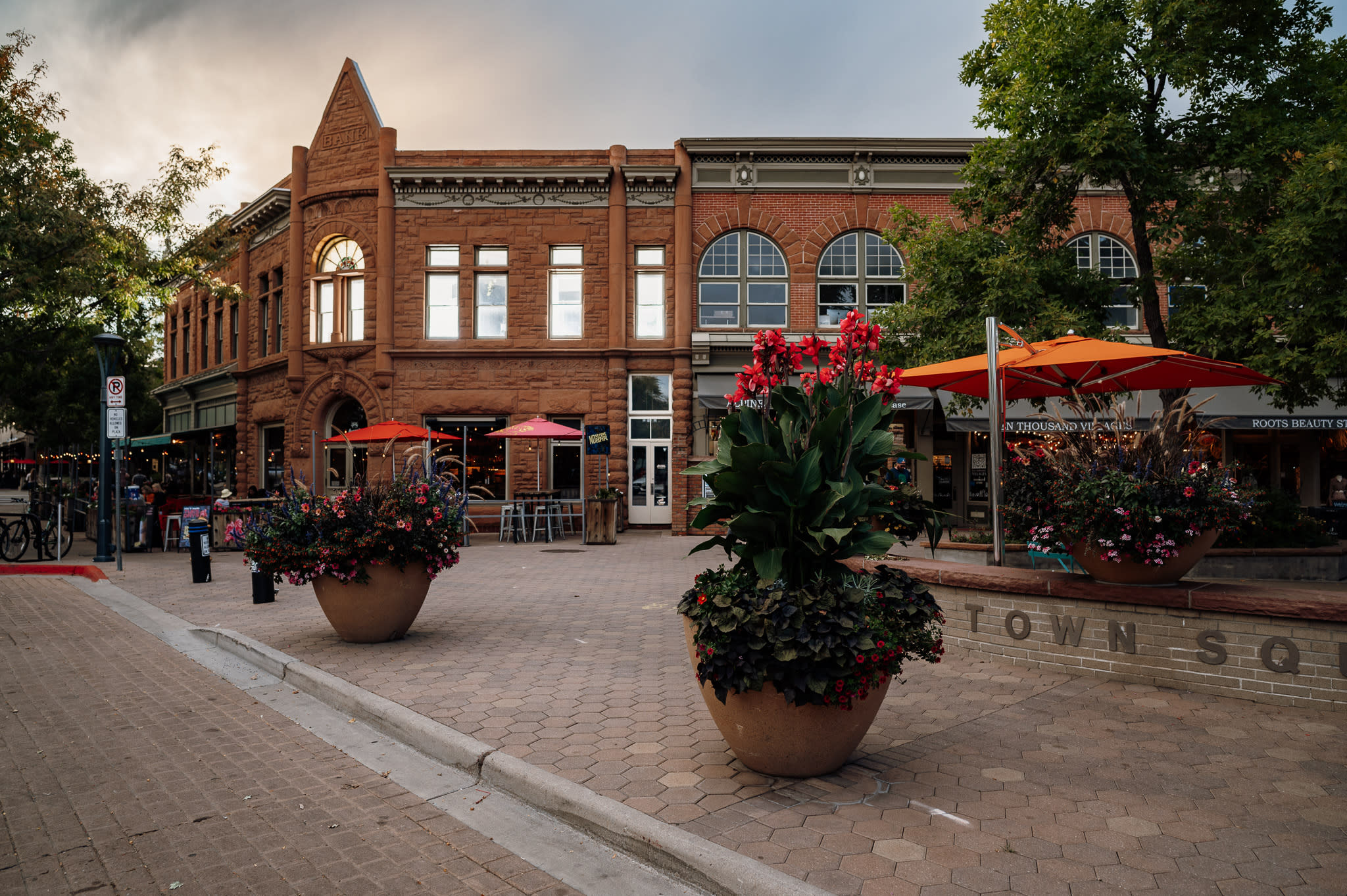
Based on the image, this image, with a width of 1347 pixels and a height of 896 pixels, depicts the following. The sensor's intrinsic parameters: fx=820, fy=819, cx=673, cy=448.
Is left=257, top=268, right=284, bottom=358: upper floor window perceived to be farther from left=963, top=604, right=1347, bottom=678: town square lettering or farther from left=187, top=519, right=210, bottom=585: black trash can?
left=963, top=604, right=1347, bottom=678: town square lettering

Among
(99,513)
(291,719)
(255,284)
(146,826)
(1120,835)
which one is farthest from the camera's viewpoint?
(255,284)

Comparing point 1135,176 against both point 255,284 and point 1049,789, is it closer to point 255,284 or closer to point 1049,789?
point 1049,789

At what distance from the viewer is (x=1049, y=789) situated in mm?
3990

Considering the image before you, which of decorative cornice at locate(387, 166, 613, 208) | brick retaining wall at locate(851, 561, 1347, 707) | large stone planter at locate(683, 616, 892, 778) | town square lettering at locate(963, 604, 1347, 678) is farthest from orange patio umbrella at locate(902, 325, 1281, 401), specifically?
decorative cornice at locate(387, 166, 613, 208)

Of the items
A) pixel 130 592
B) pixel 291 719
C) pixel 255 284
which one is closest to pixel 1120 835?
pixel 291 719

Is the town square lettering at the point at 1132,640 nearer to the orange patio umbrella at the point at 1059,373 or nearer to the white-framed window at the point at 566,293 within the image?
the orange patio umbrella at the point at 1059,373

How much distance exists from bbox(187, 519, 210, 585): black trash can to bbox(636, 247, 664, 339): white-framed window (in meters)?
12.2

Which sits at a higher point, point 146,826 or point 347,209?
point 347,209

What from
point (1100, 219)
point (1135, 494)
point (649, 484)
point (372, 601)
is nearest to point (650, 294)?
point (649, 484)

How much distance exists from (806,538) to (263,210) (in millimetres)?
25826

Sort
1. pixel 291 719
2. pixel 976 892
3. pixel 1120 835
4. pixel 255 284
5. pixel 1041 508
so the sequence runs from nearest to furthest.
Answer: pixel 976 892 < pixel 1120 835 < pixel 291 719 < pixel 1041 508 < pixel 255 284

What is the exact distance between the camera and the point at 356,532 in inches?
278

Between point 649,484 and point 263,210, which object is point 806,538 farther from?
→ point 263,210

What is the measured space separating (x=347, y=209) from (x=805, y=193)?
41.6ft
